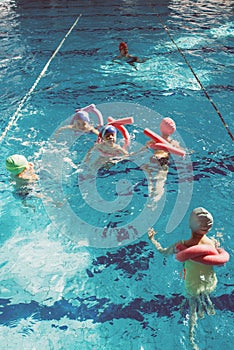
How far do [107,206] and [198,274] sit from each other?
1419 mm

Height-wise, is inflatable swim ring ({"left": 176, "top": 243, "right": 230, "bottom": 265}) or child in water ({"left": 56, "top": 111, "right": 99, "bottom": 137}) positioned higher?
inflatable swim ring ({"left": 176, "top": 243, "right": 230, "bottom": 265})

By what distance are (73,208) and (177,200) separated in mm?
1067

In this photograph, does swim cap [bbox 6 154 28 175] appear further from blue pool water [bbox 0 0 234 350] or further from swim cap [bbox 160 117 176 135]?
swim cap [bbox 160 117 176 135]

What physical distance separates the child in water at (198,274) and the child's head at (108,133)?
175 cm

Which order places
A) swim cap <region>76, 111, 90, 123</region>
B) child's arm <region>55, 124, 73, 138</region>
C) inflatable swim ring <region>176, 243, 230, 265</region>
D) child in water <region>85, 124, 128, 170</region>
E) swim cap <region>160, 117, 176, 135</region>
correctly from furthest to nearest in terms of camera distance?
child's arm <region>55, 124, 73, 138</region>, swim cap <region>76, 111, 90, 123</region>, child in water <region>85, 124, 128, 170</region>, swim cap <region>160, 117, 176, 135</region>, inflatable swim ring <region>176, 243, 230, 265</region>

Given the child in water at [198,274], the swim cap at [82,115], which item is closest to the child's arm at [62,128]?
the swim cap at [82,115]

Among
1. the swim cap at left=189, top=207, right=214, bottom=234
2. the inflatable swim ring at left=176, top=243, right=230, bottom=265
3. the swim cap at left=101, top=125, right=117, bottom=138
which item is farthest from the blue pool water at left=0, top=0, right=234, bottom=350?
the swim cap at left=189, top=207, right=214, bottom=234

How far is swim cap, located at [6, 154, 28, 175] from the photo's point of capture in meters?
3.25

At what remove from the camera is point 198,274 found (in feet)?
7.22

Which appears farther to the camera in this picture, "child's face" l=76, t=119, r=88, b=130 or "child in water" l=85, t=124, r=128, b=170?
"child's face" l=76, t=119, r=88, b=130

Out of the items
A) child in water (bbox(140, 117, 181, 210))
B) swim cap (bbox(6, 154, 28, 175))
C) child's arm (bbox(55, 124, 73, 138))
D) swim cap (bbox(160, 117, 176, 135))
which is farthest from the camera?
child's arm (bbox(55, 124, 73, 138))

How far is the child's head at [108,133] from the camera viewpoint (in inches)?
148

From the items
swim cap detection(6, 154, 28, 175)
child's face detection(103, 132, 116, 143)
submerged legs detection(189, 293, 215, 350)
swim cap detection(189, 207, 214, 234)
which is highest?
swim cap detection(189, 207, 214, 234)

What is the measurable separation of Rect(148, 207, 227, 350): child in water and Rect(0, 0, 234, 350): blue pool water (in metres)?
0.07
